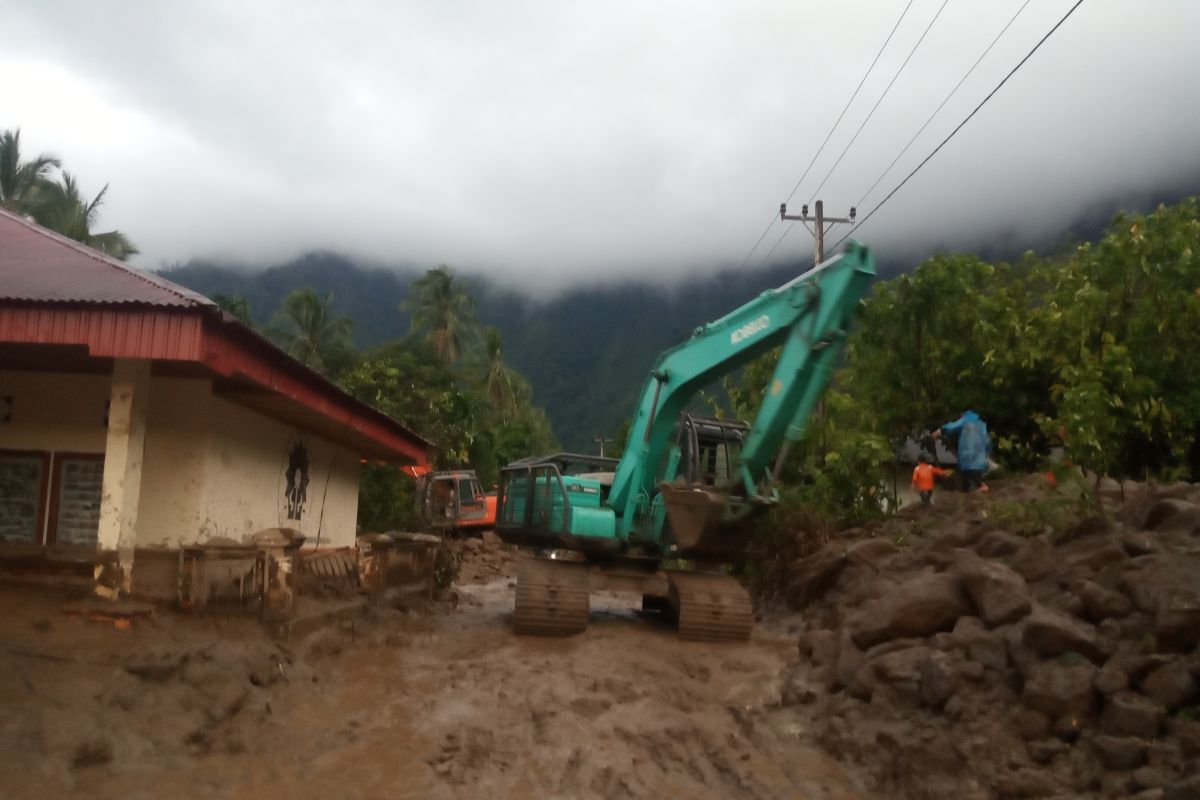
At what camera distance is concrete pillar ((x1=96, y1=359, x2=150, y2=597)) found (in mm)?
8180

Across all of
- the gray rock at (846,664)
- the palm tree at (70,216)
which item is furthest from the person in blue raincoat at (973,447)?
the palm tree at (70,216)

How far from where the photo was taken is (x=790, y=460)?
675 inches

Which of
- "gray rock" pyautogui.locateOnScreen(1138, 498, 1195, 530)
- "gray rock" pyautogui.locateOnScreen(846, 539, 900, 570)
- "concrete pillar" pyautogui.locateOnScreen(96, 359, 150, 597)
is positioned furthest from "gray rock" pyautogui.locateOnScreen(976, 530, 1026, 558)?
"concrete pillar" pyautogui.locateOnScreen(96, 359, 150, 597)

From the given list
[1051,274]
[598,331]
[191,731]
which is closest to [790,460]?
[1051,274]

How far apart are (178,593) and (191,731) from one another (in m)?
2.13

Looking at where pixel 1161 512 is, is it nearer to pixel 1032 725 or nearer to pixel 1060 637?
pixel 1060 637

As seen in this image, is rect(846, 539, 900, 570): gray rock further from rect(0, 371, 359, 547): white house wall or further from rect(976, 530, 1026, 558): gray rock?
rect(0, 371, 359, 547): white house wall

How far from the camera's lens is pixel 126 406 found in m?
8.29

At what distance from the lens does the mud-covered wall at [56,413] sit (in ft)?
29.9

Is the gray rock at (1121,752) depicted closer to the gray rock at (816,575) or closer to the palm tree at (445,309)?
the gray rock at (816,575)

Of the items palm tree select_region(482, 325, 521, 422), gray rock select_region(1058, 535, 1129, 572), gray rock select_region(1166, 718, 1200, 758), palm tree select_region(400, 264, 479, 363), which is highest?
palm tree select_region(400, 264, 479, 363)

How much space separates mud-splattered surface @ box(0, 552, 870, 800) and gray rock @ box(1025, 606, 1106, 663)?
1.58 m

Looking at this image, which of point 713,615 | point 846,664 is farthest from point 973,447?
point 846,664

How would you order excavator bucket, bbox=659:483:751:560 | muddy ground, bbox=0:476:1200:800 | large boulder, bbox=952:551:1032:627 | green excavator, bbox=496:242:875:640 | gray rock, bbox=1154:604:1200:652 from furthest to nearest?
1. excavator bucket, bbox=659:483:751:560
2. green excavator, bbox=496:242:875:640
3. large boulder, bbox=952:551:1032:627
4. gray rock, bbox=1154:604:1200:652
5. muddy ground, bbox=0:476:1200:800
